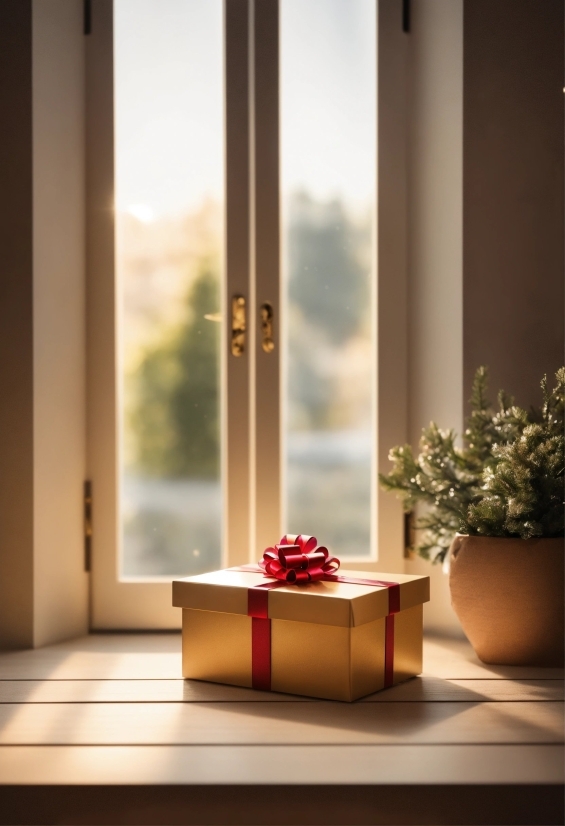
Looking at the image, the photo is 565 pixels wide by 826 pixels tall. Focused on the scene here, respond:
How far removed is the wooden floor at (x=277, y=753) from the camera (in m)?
1.03

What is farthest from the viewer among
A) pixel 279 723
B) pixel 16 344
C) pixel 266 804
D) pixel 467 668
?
pixel 16 344

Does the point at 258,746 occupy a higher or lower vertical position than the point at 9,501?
lower

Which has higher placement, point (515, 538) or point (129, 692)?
point (515, 538)

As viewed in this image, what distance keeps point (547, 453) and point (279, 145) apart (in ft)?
3.04

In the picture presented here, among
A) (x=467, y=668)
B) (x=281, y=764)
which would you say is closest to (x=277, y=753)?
(x=281, y=764)

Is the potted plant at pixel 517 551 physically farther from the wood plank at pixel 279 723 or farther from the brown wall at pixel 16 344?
the brown wall at pixel 16 344

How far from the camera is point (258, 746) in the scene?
115 cm

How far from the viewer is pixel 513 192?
1885mm

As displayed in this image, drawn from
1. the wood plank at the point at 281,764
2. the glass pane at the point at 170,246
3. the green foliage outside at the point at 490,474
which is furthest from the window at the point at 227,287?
the wood plank at the point at 281,764

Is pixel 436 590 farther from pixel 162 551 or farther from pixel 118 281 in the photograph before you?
pixel 118 281

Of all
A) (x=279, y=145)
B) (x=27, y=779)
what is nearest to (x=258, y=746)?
(x=27, y=779)

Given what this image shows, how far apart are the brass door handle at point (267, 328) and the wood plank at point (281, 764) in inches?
40.1

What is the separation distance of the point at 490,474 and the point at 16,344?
3.21ft

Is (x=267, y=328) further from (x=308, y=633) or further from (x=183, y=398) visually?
(x=308, y=633)
